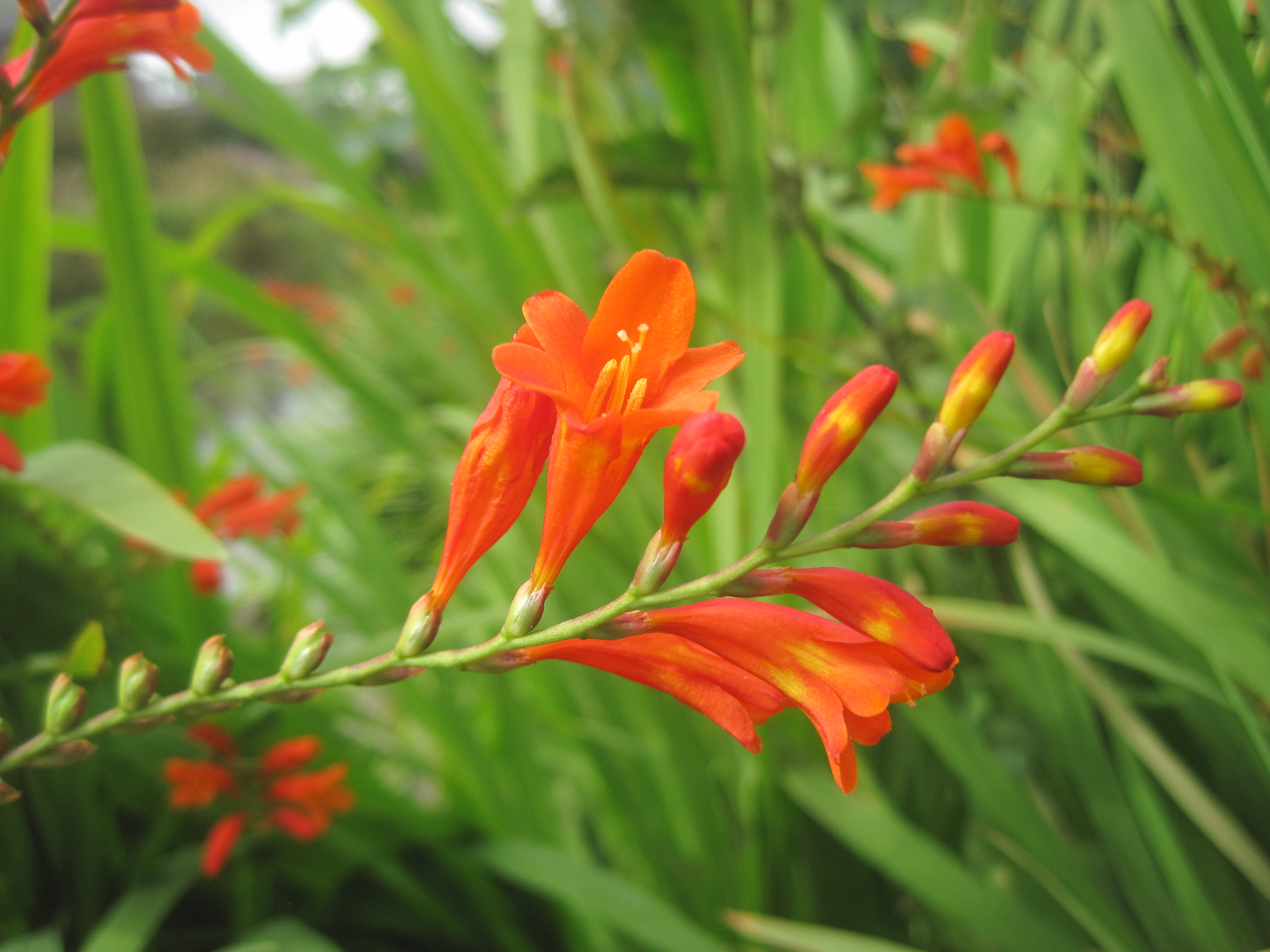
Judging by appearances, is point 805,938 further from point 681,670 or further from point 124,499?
point 124,499

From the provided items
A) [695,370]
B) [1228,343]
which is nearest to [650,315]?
[695,370]


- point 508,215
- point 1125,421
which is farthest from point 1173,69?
point 508,215

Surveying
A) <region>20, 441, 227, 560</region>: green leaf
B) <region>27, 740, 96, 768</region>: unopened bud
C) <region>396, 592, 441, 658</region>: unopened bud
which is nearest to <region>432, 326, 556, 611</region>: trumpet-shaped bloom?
<region>396, 592, 441, 658</region>: unopened bud

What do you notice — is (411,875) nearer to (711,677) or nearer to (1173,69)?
(711,677)

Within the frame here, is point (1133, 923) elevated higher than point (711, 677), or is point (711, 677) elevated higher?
point (711, 677)

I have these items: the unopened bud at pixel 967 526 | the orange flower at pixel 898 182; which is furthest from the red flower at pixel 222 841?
the orange flower at pixel 898 182

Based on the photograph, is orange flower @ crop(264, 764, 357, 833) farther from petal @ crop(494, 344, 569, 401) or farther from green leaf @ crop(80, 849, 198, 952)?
petal @ crop(494, 344, 569, 401)
